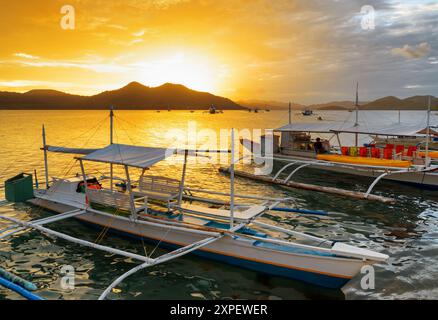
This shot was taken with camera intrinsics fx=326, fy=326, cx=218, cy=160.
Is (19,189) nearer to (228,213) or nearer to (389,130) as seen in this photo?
(228,213)

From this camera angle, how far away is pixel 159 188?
14758 mm

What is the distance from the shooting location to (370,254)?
9.69 m

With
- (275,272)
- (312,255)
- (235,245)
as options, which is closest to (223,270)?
(235,245)

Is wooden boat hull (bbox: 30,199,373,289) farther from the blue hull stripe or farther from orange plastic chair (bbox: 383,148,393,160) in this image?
orange plastic chair (bbox: 383,148,393,160)

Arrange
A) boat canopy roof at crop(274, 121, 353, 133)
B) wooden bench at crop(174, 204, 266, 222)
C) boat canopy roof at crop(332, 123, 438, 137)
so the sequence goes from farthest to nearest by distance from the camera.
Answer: boat canopy roof at crop(274, 121, 353, 133)
boat canopy roof at crop(332, 123, 438, 137)
wooden bench at crop(174, 204, 266, 222)

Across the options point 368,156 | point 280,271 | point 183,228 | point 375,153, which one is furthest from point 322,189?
point 183,228

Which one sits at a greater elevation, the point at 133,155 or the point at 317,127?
the point at 317,127

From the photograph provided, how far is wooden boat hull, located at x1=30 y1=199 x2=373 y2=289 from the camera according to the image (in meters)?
10.2

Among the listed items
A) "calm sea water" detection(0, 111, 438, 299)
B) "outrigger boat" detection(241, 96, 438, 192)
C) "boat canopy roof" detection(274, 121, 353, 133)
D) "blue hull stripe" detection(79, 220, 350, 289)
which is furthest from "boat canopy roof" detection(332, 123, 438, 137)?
"blue hull stripe" detection(79, 220, 350, 289)

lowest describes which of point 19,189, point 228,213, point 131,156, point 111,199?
point 228,213

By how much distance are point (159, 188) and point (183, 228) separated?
11.3ft

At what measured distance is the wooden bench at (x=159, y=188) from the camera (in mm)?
13969

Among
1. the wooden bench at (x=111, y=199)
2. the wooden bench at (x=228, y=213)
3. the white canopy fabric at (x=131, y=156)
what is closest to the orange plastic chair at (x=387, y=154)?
the wooden bench at (x=228, y=213)

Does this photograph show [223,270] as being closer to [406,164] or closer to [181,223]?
[181,223]
